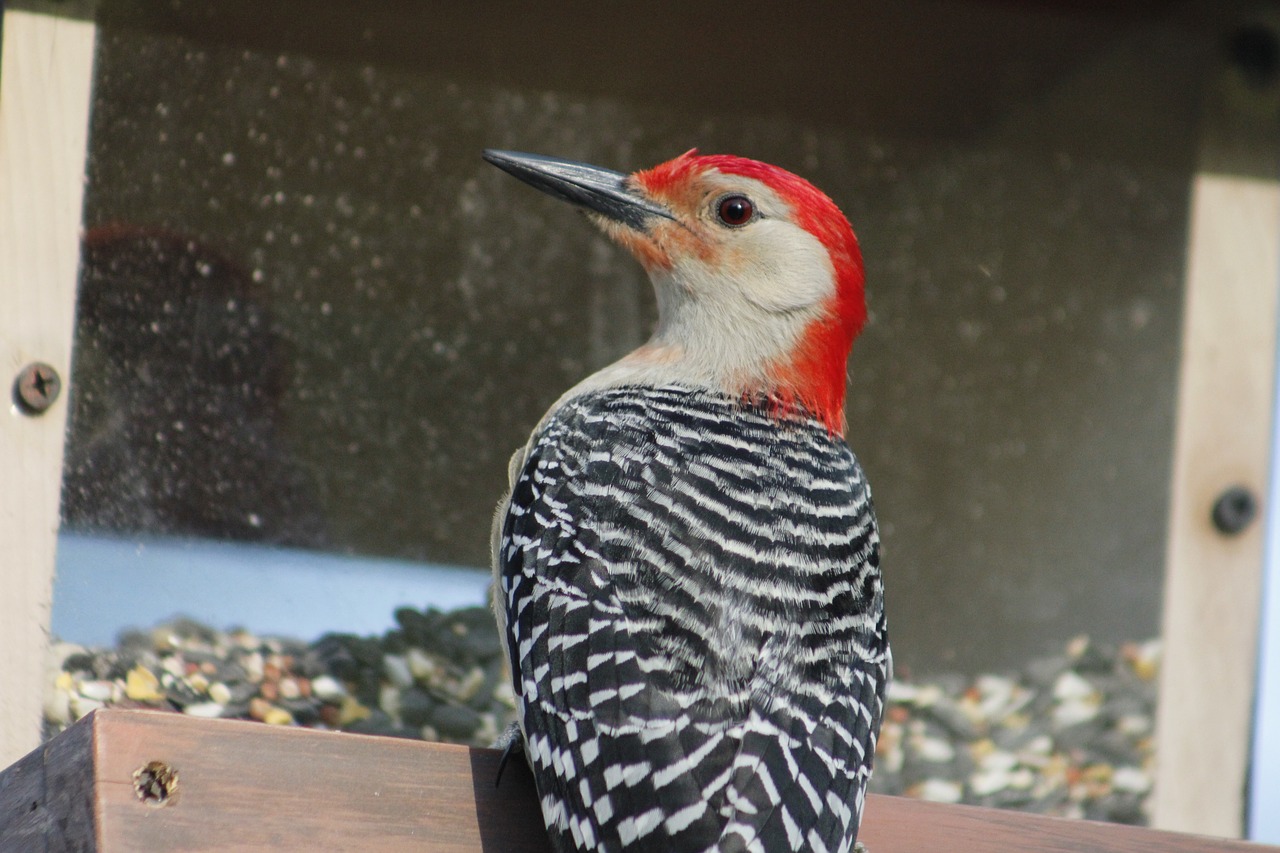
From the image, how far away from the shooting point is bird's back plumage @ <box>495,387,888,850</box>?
2375 millimetres

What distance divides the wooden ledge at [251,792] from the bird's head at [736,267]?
3.79 feet

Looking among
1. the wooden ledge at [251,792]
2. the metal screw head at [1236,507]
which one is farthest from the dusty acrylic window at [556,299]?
the wooden ledge at [251,792]

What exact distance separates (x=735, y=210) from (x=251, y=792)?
1787mm

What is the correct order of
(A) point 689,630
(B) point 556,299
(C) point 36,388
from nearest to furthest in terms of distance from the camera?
(A) point 689,630
(C) point 36,388
(B) point 556,299

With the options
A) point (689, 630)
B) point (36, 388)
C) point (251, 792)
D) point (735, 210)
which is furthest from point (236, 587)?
point (735, 210)

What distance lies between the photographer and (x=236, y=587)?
11.1 feet

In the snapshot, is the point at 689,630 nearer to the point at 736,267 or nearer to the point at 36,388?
the point at 736,267

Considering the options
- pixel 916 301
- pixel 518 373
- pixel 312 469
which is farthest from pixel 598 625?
pixel 916 301

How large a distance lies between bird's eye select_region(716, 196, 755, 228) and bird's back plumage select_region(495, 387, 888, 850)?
22.6 inches

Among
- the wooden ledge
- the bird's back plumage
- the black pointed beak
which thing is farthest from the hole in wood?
the black pointed beak

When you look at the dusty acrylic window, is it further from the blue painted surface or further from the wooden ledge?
the wooden ledge

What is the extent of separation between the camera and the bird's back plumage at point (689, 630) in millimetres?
2375

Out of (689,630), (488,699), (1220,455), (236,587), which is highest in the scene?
(1220,455)

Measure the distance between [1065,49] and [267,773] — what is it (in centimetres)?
311
